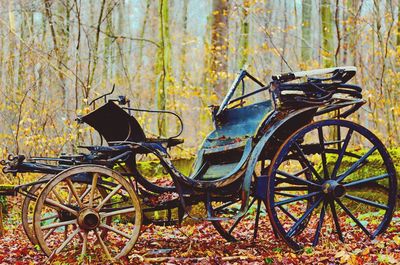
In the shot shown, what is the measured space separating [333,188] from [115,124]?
2.23m

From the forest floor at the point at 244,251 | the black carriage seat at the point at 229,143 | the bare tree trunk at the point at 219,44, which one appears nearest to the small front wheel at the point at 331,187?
the forest floor at the point at 244,251

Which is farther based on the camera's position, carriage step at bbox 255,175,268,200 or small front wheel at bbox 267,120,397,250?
small front wheel at bbox 267,120,397,250

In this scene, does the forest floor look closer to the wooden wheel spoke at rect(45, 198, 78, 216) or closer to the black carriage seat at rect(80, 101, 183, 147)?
the wooden wheel spoke at rect(45, 198, 78, 216)

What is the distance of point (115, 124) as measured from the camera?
5.16m

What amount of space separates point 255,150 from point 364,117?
1542cm

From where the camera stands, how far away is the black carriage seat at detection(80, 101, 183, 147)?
16.3 feet

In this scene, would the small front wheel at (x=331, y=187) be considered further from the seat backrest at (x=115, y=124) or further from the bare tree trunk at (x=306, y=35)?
the bare tree trunk at (x=306, y=35)

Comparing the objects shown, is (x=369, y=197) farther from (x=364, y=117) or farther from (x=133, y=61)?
(x=133, y=61)

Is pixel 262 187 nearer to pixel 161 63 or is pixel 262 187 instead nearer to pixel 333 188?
pixel 333 188

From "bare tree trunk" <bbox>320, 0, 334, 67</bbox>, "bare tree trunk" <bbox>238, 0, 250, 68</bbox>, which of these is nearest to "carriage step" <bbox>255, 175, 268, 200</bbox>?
"bare tree trunk" <bbox>320, 0, 334, 67</bbox>

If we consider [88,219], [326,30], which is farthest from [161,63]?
[88,219]

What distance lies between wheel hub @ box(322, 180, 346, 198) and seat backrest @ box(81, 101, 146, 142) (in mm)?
1858

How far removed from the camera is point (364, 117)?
63.8ft

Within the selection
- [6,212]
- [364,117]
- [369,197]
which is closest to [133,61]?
[364,117]
